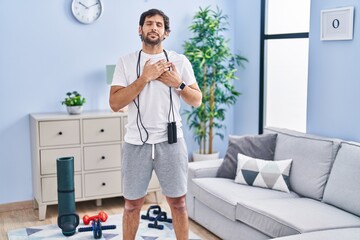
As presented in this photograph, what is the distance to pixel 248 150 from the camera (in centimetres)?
397

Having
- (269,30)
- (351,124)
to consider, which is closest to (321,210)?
(351,124)

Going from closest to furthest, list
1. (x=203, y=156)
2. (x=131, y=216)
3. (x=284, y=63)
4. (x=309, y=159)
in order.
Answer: (x=131, y=216) → (x=309, y=159) → (x=284, y=63) → (x=203, y=156)

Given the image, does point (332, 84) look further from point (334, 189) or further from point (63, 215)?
point (63, 215)

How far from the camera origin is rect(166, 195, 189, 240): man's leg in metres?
3.05

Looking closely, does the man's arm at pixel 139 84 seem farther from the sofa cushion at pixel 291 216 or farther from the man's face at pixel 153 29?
the sofa cushion at pixel 291 216

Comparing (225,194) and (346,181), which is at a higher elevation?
(346,181)

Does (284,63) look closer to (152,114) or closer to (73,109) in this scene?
(73,109)

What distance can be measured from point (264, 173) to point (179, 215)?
912mm

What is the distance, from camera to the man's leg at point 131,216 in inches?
119

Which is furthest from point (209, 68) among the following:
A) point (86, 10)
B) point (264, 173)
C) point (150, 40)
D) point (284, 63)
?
point (150, 40)

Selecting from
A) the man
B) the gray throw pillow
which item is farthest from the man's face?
the gray throw pillow

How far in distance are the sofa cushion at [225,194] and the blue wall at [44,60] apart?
1.41m

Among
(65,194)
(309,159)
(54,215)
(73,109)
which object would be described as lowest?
(54,215)

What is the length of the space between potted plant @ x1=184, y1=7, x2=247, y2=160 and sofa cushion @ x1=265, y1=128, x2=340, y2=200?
1305 millimetres
